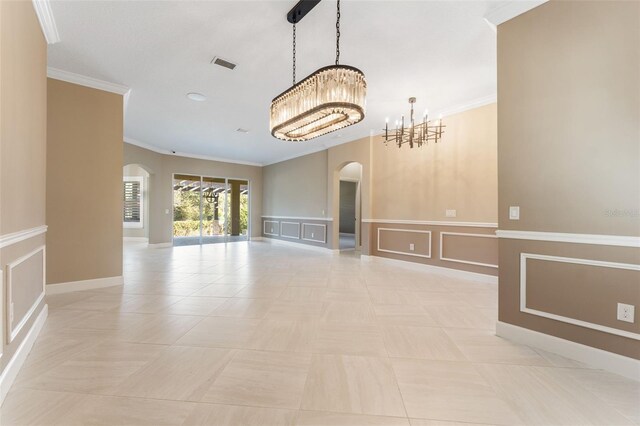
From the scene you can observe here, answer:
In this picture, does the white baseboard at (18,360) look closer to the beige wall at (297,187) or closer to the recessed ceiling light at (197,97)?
the recessed ceiling light at (197,97)

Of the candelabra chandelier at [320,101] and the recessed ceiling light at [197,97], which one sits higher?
the recessed ceiling light at [197,97]

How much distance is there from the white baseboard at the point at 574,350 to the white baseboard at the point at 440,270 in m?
2.07

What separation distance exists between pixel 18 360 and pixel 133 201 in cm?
931

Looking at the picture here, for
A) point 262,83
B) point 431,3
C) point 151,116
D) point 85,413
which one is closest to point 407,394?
point 85,413

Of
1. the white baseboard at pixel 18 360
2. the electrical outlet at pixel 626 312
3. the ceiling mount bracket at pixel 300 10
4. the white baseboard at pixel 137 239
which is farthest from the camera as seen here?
the white baseboard at pixel 137 239

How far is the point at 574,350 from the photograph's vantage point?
2.06m

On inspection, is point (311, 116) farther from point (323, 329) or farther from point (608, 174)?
point (608, 174)

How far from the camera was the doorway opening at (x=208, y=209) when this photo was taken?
8.94 m

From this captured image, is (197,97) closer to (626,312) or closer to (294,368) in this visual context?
(294,368)

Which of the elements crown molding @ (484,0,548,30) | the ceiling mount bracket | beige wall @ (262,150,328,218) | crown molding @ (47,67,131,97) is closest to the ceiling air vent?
the ceiling mount bracket

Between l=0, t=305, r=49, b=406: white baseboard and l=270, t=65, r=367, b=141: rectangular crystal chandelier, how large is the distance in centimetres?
250

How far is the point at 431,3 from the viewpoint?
7.72 ft

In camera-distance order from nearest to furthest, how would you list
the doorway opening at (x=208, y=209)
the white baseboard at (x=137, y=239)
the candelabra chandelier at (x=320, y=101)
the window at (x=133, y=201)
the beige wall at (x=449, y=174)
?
1. the candelabra chandelier at (x=320, y=101)
2. the beige wall at (x=449, y=174)
3. the doorway opening at (x=208, y=209)
4. the white baseboard at (x=137, y=239)
5. the window at (x=133, y=201)

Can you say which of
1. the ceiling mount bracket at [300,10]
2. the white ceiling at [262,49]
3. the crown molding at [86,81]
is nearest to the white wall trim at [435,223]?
the white ceiling at [262,49]
